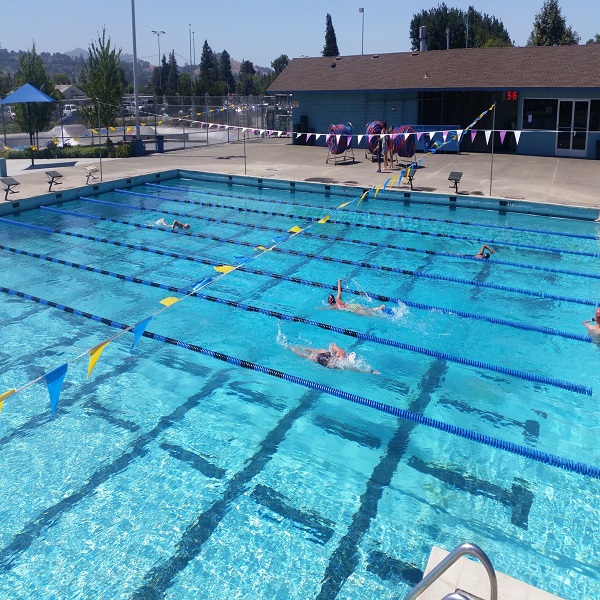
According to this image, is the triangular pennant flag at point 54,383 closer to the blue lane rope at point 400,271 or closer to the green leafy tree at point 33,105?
the blue lane rope at point 400,271

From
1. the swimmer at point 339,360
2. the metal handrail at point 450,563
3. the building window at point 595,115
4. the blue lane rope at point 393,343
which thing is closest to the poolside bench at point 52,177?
the blue lane rope at point 393,343

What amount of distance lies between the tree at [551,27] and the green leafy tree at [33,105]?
34.0 meters

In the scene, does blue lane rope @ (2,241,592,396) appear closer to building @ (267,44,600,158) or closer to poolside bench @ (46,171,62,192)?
poolside bench @ (46,171,62,192)

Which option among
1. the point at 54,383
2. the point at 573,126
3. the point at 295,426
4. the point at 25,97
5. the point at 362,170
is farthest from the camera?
the point at 573,126

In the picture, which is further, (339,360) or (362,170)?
(362,170)

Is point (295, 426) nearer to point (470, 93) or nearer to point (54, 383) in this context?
point (54, 383)

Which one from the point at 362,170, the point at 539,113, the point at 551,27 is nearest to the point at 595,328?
the point at 362,170

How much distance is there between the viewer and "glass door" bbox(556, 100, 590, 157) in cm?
2330

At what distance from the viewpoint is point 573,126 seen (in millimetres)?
23578

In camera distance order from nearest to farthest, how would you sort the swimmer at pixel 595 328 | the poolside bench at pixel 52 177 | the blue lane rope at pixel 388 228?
the swimmer at pixel 595 328
the blue lane rope at pixel 388 228
the poolside bench at pixel 52 177

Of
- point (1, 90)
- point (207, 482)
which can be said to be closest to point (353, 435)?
point (207, 482)

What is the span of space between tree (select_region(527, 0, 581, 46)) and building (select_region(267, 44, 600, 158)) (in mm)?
18317

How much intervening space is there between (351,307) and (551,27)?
4110cm

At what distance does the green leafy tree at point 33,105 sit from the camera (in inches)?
1000
